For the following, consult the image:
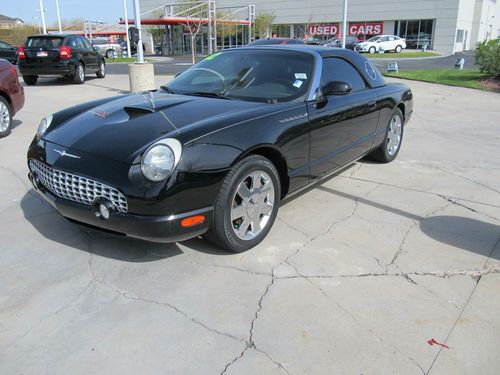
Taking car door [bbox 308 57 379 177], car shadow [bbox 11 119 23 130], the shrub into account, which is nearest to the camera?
car door [bbox 308 57 379 177]

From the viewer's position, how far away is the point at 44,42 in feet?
46.7

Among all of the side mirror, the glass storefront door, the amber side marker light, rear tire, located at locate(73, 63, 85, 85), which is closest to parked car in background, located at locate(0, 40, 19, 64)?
rear tire, located at locate(73, 63, 85, 85)

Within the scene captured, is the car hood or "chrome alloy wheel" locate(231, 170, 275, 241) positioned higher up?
the car hood

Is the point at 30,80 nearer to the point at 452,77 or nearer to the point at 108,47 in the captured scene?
the point at 452,77

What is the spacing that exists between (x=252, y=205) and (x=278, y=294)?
30.3 inches

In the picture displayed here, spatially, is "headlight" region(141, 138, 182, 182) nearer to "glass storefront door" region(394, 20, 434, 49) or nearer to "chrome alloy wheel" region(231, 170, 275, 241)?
"chrome alloy wheel" region(231, 170, 275, 241)

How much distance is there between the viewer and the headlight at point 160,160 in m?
2.91

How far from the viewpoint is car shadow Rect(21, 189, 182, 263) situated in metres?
3.45

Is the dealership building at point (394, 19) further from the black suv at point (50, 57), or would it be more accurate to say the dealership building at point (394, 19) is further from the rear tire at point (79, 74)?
the black suv at point (50, 57)

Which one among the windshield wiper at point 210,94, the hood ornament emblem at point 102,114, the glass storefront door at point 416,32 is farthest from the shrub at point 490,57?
the glass storefront door at point 416,32

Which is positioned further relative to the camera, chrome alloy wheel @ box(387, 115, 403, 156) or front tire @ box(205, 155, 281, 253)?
chrome alloy wheel @ box(387, 115, 403, 156)

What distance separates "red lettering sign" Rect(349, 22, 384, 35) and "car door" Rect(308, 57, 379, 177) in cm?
4842

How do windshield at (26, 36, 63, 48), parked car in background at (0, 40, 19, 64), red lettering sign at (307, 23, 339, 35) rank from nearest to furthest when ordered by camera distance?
windshield at (26, 36, 63, 48) < parked car in background at (0, 40, 19, 64) < red lettering sign at (307, 23, 339, 35)

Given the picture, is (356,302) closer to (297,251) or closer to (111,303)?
(297,251)
